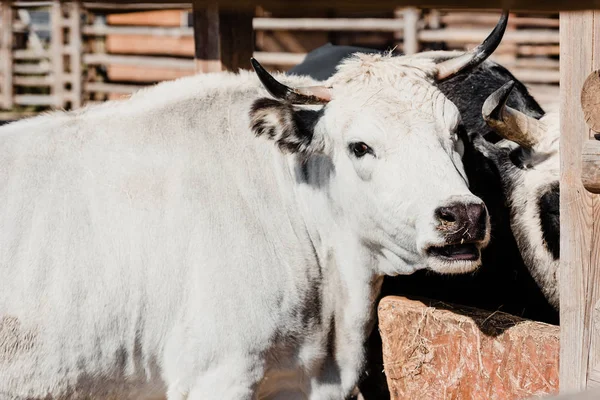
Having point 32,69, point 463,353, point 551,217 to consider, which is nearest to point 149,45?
point 32,69

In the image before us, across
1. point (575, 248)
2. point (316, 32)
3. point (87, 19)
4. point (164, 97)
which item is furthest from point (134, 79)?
point (575, 248)

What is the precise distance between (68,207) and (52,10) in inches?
538

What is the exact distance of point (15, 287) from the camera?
3553mm

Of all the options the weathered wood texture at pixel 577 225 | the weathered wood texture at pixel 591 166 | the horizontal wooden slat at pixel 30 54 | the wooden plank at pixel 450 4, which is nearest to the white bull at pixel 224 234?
the weathered wood texture at pixel 577 225

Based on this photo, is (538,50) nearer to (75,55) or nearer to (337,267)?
(75,55)

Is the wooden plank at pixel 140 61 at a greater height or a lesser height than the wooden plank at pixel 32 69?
greater

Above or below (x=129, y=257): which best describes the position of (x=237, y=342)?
below

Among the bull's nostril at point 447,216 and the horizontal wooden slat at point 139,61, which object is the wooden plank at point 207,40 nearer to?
the bull's nostril at point 447,216

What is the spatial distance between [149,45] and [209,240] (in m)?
14.4

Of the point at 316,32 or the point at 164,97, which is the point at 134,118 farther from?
the point at 316,32

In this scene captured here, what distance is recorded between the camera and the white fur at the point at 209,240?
3555 mm

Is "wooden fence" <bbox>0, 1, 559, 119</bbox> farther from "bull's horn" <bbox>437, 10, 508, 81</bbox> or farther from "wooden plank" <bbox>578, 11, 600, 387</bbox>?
"wooden plank" <bbox>578, 11, 600, 387</bbox>

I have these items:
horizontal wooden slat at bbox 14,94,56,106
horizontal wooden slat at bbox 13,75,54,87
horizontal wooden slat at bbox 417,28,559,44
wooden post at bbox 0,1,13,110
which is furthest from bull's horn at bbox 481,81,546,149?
wooden post at bbox 0,1,13,110

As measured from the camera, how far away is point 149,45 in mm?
17469
